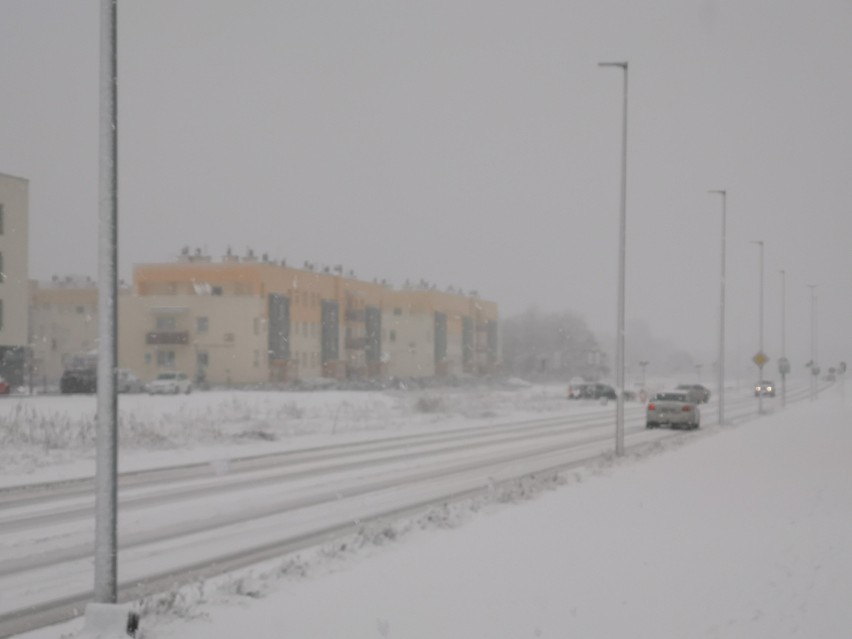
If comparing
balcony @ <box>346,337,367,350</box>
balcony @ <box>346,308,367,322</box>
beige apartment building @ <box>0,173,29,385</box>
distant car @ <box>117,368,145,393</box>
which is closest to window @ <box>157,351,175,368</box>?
distant car @ <box>117,368,145,393</box>

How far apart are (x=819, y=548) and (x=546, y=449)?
16.3 meters

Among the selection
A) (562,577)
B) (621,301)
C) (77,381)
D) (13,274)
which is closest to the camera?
(562,577)

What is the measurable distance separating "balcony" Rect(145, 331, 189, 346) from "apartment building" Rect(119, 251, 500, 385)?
75 millimetres

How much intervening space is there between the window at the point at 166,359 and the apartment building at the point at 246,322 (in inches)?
3.0

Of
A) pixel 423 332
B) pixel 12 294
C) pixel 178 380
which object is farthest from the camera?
pixel 423 332

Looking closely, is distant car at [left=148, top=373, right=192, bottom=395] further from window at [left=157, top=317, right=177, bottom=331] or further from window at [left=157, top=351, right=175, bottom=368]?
window at [left=157, top=351, right=175, bottom=368]

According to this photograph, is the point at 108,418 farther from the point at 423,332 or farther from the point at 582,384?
the point at 423,332

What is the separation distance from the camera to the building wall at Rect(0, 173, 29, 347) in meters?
59.1

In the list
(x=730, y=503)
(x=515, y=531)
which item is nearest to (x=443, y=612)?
(x=515, y=531)

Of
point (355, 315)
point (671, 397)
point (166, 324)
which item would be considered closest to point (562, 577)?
point (671, 397)

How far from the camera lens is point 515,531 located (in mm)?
12078

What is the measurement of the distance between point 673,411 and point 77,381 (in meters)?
34.2

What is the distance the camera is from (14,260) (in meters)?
60.4

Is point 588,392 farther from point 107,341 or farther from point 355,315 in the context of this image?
point 107,341
